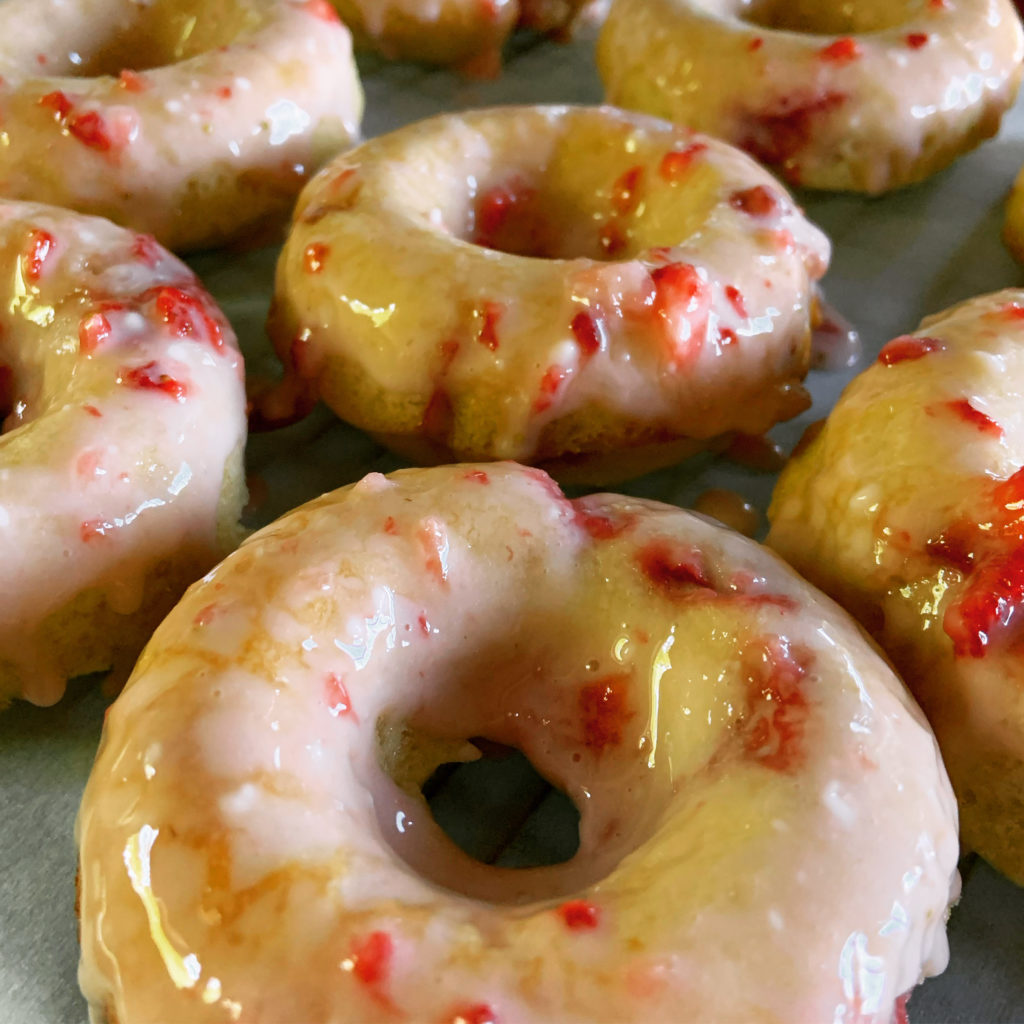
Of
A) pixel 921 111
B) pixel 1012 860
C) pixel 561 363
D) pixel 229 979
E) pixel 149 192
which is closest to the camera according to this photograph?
pixel 229 979

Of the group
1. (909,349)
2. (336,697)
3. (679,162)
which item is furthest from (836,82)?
(336,697)

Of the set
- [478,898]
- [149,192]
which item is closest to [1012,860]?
[478,898]

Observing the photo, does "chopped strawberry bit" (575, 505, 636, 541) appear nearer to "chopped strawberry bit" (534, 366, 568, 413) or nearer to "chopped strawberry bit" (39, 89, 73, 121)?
"chopped strawberry bit" (534, 366, 568, 413)

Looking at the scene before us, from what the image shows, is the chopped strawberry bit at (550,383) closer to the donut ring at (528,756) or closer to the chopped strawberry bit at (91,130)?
the donut ring at (528,756)

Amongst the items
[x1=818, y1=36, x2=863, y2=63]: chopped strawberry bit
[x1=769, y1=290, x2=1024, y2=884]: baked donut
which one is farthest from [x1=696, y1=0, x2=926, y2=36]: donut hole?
[x1=769, y1=290, x2=1024, y2=884]: baked donut

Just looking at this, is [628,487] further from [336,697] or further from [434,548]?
[336,697]

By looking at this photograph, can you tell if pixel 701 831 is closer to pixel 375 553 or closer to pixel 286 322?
pixel 375 553

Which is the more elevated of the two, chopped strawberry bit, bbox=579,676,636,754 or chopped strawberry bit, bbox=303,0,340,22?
chopped strawberry bit, bbox=303,0,340,22
